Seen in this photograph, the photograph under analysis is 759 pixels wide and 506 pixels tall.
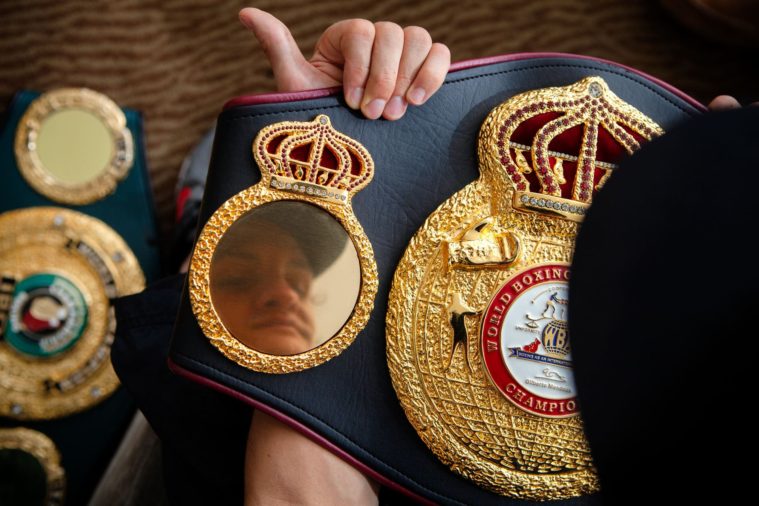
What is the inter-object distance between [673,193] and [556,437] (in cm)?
28

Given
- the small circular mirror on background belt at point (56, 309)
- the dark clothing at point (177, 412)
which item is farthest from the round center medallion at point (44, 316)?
the dark clothing at point (177, 412)

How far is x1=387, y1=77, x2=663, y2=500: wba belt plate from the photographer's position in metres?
0.45

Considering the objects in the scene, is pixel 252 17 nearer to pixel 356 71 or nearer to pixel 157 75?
pixel 356 71

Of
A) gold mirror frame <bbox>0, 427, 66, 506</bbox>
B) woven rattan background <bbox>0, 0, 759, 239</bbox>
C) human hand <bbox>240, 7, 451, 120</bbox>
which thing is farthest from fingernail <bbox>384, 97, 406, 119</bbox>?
gold mirror frame <bbox>0, 427, 66, 506</bbox>

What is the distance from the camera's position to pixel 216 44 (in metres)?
0.95

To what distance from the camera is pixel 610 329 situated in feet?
0.78

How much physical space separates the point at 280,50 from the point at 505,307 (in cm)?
30

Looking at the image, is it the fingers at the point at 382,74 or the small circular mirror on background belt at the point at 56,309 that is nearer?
the fingers at the point at 382,74

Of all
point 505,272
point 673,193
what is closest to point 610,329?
point 673,193

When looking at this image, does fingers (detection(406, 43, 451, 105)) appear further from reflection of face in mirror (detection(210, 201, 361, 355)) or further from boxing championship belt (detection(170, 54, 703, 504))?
reflection of face in mirror (detection(210, 201, 361, 355))

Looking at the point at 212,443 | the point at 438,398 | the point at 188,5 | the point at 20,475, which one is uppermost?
the point at 188,5

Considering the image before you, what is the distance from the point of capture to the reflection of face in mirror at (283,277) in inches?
17.1

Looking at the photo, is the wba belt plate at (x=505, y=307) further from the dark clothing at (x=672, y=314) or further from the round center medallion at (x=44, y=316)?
the round center medallion at (x=44, y=316)

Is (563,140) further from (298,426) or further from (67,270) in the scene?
(67,270)
